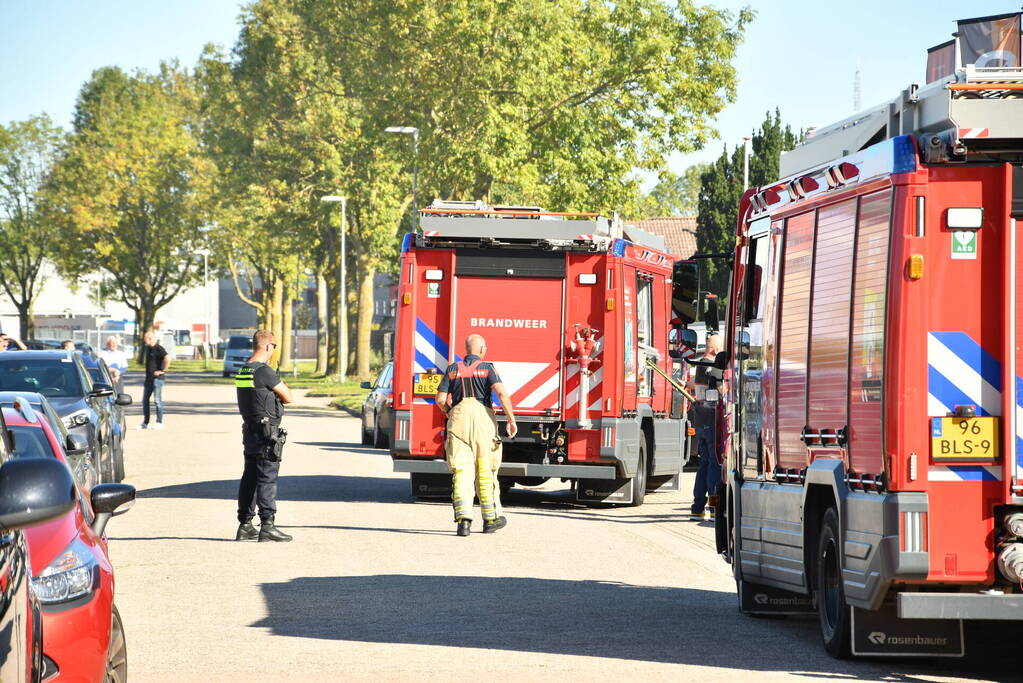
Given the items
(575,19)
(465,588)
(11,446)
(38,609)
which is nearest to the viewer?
(38,609)

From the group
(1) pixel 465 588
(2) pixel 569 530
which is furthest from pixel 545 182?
(1) pixel 465 588

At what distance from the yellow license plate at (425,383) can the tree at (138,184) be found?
5190 cm

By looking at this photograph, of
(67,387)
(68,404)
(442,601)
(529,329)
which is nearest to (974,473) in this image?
(442,601)

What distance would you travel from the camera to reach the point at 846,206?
28.6 ft

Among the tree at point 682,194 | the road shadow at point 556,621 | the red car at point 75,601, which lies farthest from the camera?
the tree at point 682,194

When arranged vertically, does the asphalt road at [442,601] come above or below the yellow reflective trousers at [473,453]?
below

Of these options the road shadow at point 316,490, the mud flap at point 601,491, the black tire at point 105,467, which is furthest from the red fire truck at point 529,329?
the black tire at point 105,467

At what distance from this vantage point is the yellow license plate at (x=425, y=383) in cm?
1803

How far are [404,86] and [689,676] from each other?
99.4 ft

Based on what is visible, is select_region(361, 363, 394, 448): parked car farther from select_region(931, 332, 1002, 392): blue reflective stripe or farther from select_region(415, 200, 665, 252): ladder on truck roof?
select_region(931, 332, 1002, 392): blue reflective stripe

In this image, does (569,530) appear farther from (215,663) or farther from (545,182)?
(545,182)

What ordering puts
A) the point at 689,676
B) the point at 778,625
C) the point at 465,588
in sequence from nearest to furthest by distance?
the point at 689,676, the point at 778,625, the point at 465,588

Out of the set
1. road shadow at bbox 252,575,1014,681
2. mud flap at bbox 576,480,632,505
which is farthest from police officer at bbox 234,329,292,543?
mud flap at bbox 576,480,632,505

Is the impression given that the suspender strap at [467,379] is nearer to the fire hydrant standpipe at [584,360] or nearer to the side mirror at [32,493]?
the fire hydrant standpipe at [584,360]
